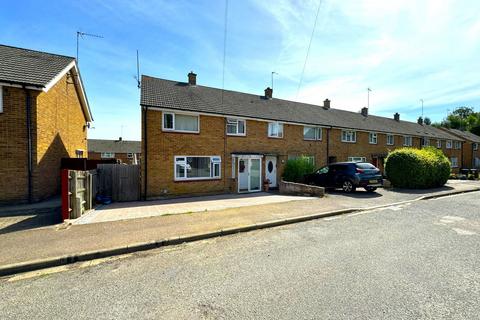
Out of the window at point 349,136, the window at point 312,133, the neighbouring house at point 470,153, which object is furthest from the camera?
the neighbouring house at point 470,153

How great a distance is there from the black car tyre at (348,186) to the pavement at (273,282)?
7.22 meters

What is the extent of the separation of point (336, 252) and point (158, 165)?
31.6 feet

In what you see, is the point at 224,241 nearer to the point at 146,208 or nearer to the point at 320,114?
the point at 146,208

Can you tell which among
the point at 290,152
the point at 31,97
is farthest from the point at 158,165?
the point at 290,152

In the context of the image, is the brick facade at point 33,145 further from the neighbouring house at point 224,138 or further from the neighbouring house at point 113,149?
the neighbouring house at point 113,149

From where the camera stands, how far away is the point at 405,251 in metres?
4.93

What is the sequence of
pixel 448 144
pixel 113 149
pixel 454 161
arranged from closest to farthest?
pixel 448 144 → pixel 454 161 → pixel 113 149

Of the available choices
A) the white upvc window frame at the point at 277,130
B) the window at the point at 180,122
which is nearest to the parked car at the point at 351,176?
the white upvc window frame at the point at 277,130

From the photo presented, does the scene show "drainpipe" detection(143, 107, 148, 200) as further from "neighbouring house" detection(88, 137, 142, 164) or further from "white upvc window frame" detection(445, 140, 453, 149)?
"white upvc window frame" detection(445, 140, 453, 149)

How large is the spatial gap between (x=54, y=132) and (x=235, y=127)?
9.10m

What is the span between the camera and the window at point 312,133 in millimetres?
18422

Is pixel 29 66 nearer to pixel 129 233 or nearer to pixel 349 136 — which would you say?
pixel 129 233

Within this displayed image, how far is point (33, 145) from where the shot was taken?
9.62 meters

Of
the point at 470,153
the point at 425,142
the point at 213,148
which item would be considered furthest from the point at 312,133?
the point at 470,153
